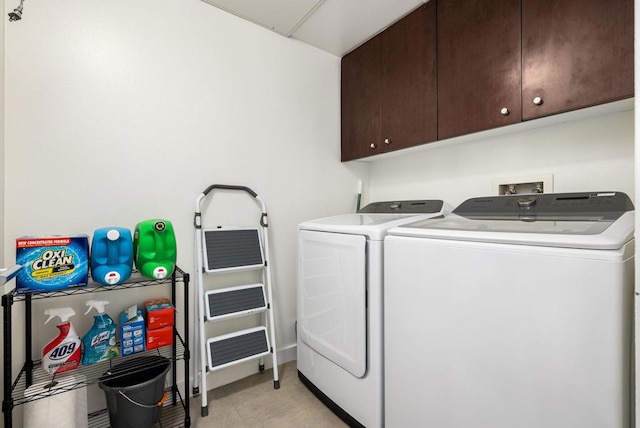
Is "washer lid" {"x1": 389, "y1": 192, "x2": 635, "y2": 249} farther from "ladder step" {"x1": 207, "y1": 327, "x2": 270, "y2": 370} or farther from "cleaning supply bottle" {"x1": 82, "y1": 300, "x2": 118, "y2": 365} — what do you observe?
"cleaning supply bottle" {"x1": 82, "y1": 300, "x2": 118, "y2": 365}

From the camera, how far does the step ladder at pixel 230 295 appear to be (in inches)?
69.3

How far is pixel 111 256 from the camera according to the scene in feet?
4.35

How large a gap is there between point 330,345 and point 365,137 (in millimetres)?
1493

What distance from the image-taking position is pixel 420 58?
183cm

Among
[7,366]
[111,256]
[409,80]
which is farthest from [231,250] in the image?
[409,80]

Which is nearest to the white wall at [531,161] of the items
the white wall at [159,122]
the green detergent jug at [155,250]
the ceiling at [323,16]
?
the white wall at [159,122]

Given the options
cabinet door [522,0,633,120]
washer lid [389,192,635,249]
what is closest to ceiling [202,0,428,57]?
cabinet door [522,0,633,120]

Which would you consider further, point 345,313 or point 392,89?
point 392,89

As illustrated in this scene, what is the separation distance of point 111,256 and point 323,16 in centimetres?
191

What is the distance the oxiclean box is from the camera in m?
1.15

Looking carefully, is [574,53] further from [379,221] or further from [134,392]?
[134,392]

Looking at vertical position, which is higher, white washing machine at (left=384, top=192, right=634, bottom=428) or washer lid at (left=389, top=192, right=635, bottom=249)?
washer lid at (left=389, top=192, right=635, bottom=249)

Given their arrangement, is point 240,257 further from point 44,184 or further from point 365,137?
point 365,137

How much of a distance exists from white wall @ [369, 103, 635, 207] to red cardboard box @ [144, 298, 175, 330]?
1.80 metres
